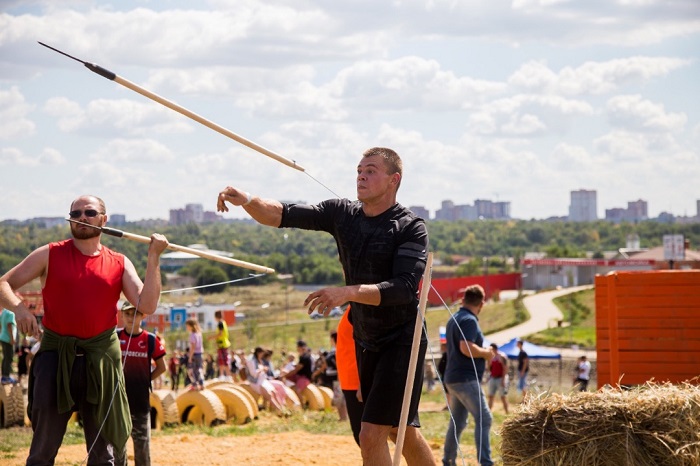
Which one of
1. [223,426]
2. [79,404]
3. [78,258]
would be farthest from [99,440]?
[223,426]

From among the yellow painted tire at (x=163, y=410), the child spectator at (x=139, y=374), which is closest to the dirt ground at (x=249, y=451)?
the child spectator at (x=139, y=374)

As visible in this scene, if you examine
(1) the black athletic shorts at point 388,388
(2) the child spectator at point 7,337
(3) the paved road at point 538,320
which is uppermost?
(1) the black athletic shorts at point 388,388

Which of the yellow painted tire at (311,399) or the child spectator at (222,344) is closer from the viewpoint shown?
the yellow painted tire at (311,399)

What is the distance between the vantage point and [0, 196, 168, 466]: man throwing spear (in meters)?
6.61

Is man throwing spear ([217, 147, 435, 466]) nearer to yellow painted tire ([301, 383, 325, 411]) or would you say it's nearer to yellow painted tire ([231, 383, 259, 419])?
yellow painted tire ([231, 383, 259, 419])

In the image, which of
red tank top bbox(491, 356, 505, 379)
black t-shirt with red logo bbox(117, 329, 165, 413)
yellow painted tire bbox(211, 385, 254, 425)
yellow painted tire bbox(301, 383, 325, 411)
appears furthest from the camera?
red tank top bbox(491, 356, 505, 379)

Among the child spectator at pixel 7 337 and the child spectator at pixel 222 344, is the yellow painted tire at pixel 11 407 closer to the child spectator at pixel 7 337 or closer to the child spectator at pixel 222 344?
the child spectator at pixel 7 337

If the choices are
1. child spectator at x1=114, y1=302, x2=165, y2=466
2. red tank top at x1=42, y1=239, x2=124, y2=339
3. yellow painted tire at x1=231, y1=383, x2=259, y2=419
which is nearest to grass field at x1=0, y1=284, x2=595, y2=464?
yellow painted tire at x1=231, y1=383, x2=259, y2=419

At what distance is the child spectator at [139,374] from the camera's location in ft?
29.8

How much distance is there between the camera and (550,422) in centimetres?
696

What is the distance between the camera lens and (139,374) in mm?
9492

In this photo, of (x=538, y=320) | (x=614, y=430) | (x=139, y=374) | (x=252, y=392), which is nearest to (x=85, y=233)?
(x=139, y=374)

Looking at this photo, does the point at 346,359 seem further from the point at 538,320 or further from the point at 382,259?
the point at 538,320

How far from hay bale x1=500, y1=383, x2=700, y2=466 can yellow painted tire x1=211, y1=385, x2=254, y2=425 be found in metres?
10.3
